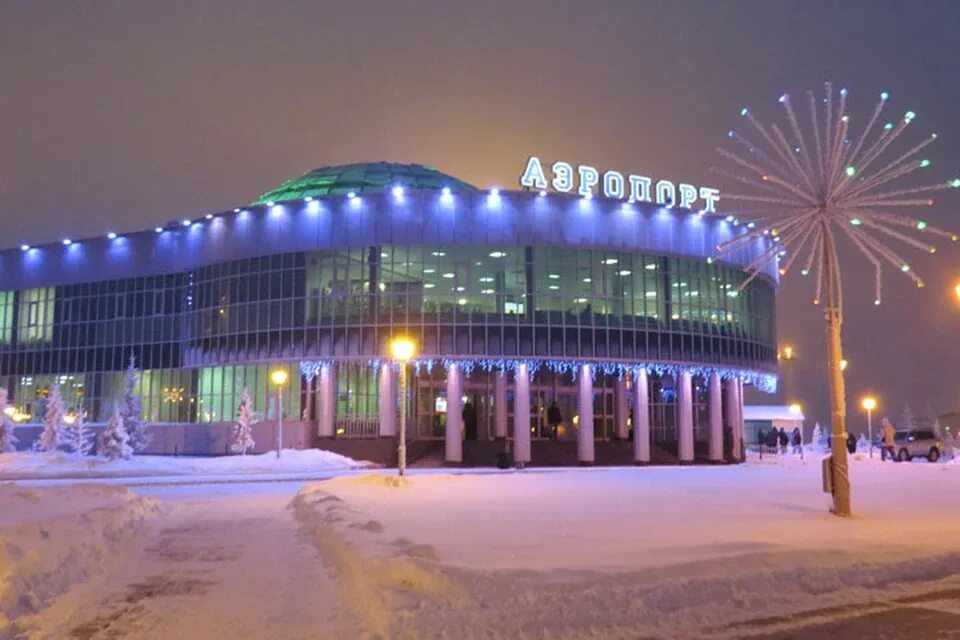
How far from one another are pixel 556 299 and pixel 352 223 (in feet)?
43.8

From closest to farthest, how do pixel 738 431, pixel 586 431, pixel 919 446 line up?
pixel 586 431
pixel 919 446
pixel 738 431

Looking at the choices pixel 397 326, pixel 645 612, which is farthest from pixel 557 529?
pixel 397 326

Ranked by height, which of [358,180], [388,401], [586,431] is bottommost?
[586,431]

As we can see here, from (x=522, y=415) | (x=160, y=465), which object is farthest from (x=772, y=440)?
(x=160, y=465)

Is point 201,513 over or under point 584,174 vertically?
under

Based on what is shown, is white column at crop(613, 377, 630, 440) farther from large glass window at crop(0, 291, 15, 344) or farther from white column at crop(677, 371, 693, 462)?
large glass window at crop(0, 291, 15, 344)

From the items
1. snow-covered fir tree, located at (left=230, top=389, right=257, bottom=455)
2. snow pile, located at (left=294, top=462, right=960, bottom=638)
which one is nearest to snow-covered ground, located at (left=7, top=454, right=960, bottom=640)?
snow pile, located at (left=294, top=462, right=960, bottom=638)

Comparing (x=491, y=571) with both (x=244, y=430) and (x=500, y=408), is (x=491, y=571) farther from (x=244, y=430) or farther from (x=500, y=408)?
(x=500, y=408)

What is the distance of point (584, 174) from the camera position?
193 feet

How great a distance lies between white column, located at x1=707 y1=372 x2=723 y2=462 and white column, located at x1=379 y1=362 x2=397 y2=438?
21.3 metres

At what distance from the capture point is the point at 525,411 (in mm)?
55656

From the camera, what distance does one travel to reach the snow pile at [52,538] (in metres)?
10.9

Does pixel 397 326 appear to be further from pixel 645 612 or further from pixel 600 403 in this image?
pixel 645 612

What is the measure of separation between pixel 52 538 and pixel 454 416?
4070 centimetres
